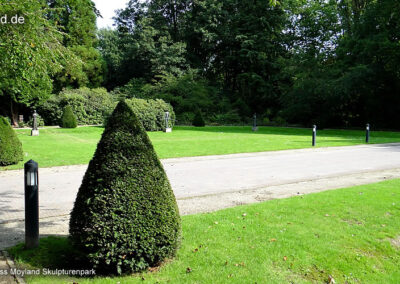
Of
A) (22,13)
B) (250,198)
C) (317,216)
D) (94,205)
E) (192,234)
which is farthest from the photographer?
(22,13)

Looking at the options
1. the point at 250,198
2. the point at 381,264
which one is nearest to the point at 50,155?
the point at 250,198

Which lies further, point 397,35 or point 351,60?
point 351,60

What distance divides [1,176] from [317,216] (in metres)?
8.55

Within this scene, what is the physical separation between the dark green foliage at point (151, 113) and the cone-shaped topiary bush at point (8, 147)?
14461mm

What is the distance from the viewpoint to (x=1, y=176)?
9.28 m

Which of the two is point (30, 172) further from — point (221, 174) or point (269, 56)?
point (269, 56)

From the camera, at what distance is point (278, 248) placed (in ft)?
14.5

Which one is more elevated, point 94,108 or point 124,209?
point 94,108

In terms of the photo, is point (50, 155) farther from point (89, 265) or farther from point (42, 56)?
point (89, 265)

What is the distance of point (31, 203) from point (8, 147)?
7970 millimetres

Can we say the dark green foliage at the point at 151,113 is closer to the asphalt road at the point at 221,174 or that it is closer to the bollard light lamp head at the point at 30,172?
the asphalt road at the point at 221,174

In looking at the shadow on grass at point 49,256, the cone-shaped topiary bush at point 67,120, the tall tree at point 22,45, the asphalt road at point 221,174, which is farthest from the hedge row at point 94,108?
the shadow on grass at point 49,256
